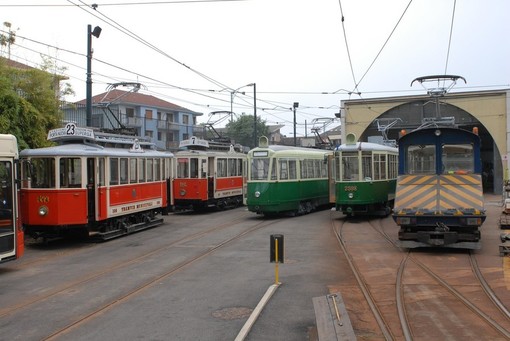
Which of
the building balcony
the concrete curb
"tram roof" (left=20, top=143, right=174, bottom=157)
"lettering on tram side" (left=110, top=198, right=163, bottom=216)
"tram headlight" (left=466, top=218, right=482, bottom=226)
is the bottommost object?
the concrete curb

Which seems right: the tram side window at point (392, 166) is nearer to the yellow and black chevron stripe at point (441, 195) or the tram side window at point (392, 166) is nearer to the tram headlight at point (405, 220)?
the yellow and black chevron stripe at point (441, 195)

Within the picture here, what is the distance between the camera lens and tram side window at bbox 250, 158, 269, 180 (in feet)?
65.7

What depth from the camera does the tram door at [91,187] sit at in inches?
553

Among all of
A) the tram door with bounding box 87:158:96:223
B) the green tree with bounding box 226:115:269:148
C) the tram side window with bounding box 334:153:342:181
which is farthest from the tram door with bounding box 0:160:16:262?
the green tree with bounding box 226:115:269:148

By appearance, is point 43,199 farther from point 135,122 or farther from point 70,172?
point 135,122

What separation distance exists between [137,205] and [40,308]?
9234mm

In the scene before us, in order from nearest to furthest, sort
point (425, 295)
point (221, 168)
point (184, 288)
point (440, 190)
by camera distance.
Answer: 1. point (425, 295)
2. point (184, 288)
3. point (440, 190)
4. point (221, 168)

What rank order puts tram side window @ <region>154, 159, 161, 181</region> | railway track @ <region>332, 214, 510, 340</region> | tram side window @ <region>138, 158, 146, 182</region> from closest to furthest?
railway track @ <region>332, 214, 510, 340</region> → tram side window @ <region>138, 158, 146, 182</region> → tram side window @ <region>154, 159, 161, 181</region>

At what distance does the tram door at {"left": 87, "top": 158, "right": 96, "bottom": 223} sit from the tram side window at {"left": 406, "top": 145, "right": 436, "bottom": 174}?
8345 millimetres

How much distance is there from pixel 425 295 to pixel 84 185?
9.30 m

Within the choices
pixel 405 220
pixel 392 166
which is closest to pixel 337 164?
pixel 392 166

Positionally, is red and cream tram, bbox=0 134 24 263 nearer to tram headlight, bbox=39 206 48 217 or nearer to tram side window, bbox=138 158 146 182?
tram headlight, bbox=39 206 48 217

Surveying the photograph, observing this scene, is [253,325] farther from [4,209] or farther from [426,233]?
[426,233]

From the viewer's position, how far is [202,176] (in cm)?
2300
